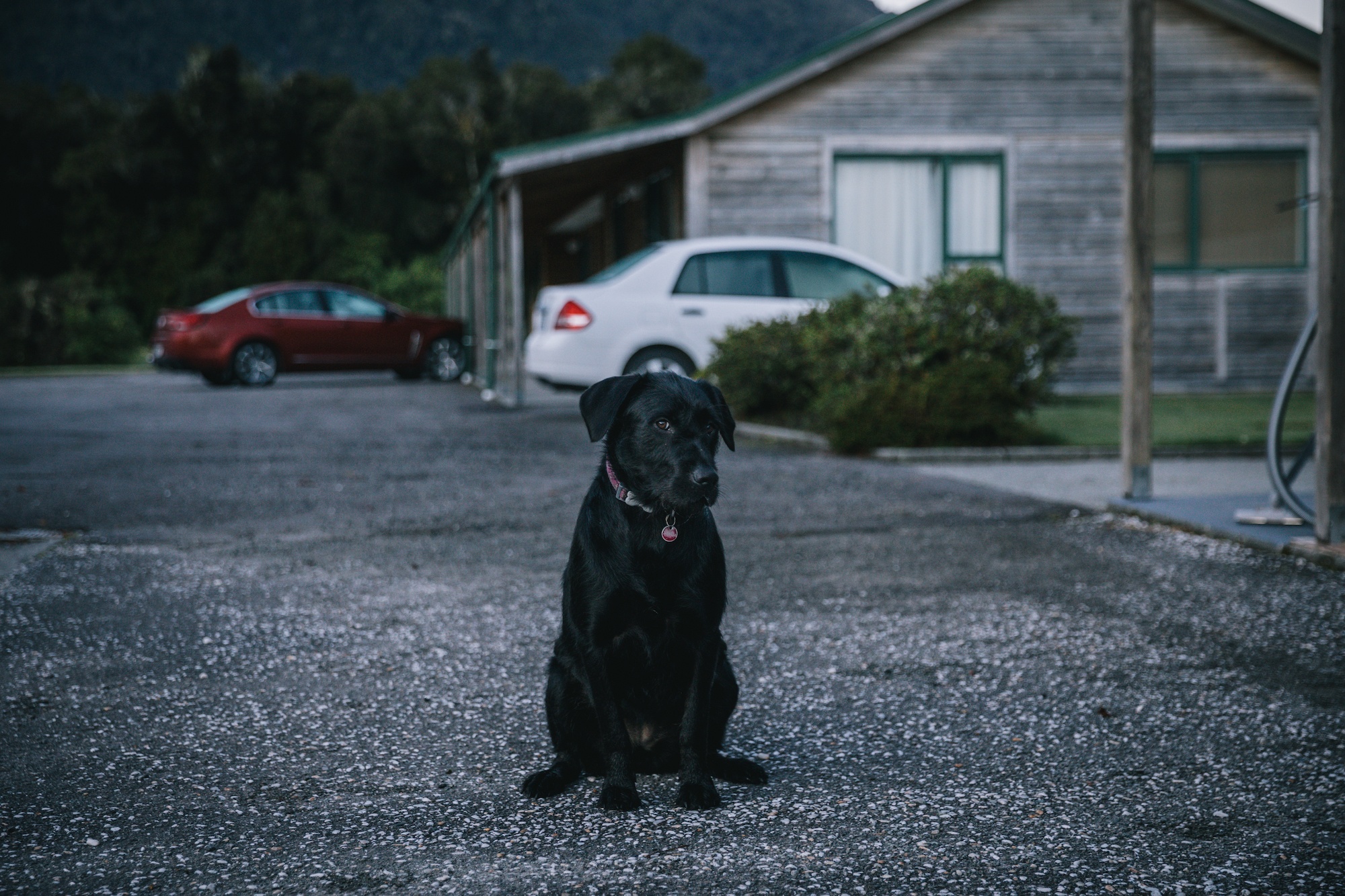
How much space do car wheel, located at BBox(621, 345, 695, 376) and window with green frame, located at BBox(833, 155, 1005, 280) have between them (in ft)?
15.4

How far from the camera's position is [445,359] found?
23.0m

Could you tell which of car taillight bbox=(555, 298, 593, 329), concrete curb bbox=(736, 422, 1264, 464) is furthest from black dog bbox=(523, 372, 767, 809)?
car taillight bbox=(555, 298, 593, 329)

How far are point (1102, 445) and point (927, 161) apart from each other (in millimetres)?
8001

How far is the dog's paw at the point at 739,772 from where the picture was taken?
3.32m

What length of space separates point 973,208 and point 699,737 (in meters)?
15.4

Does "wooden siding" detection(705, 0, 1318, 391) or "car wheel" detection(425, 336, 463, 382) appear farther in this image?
"car wheel" detection(425, 336, 463, 382)

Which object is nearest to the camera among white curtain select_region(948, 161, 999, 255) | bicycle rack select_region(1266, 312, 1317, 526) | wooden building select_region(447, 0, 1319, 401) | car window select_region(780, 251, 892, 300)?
bicycle rack select_region(1266, 312, 1317, 526)

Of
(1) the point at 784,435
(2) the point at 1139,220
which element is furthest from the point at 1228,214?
(2) the point at 1139,220

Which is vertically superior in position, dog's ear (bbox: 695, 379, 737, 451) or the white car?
the white car

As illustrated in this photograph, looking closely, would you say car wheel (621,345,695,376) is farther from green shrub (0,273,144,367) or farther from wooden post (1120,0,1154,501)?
green shrub (0,273,144,367)

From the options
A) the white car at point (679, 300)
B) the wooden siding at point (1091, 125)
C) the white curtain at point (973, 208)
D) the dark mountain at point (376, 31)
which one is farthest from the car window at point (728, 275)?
the dark mountain at point (376, 31)

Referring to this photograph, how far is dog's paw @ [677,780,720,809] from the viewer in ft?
10.3

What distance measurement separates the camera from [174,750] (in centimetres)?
358

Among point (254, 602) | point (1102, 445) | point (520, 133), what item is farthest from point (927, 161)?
point (520, 133)
